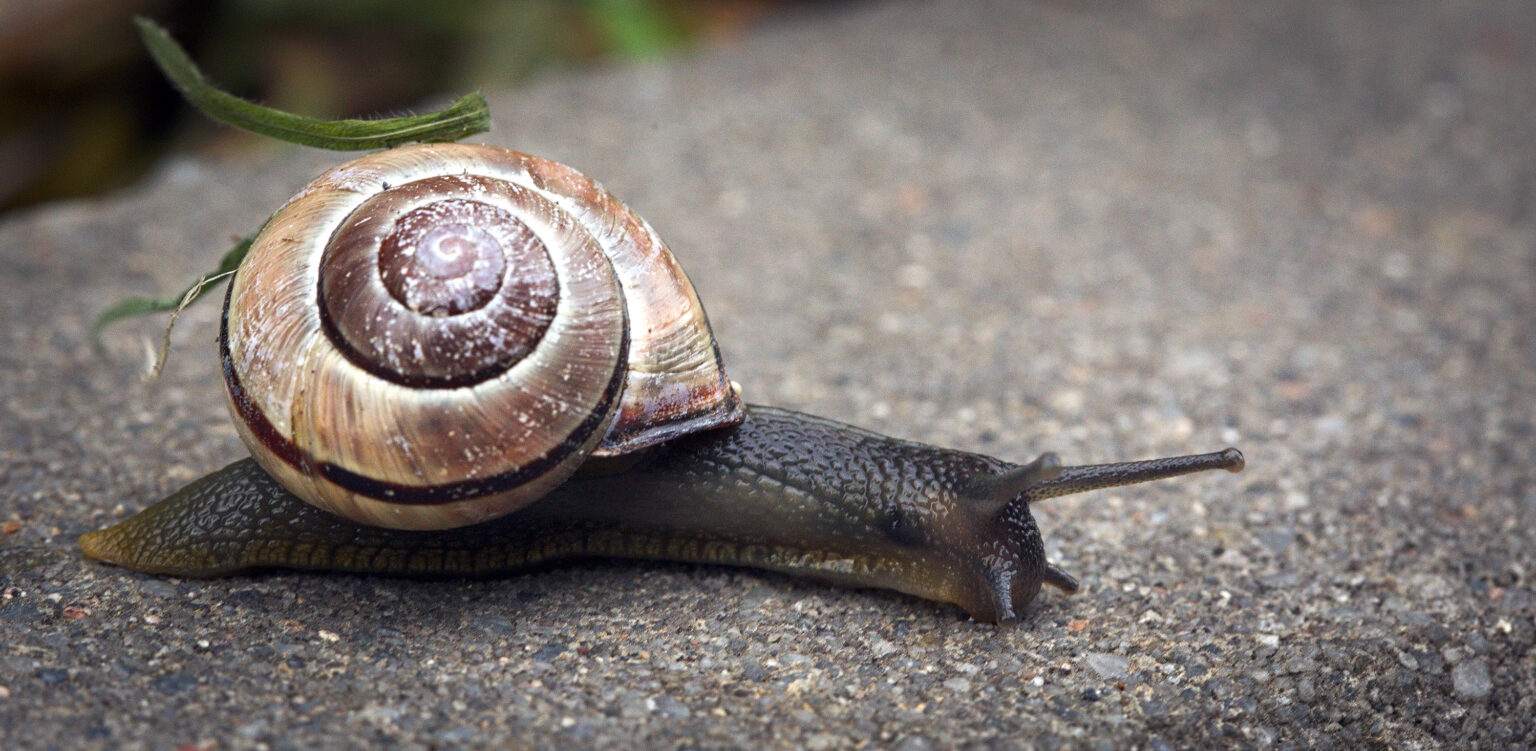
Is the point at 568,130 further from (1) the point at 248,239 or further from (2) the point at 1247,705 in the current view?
(2) the point at 1247,705

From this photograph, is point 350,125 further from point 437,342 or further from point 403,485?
point 403,485

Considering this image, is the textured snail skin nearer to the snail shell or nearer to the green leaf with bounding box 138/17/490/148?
the snail shell

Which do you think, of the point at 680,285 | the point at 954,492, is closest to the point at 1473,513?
the point at 954,492

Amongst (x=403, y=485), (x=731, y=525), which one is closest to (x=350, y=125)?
(x=403, y=485)

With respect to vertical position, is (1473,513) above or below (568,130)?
below

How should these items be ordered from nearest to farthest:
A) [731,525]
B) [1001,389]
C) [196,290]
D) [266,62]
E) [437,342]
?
[437,342] → [196,290] → [731,525] → [1001,389] → [266,62]

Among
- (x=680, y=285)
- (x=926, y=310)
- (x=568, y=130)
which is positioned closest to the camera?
(x=680, y=285)

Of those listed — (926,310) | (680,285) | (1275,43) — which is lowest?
(926,310)
